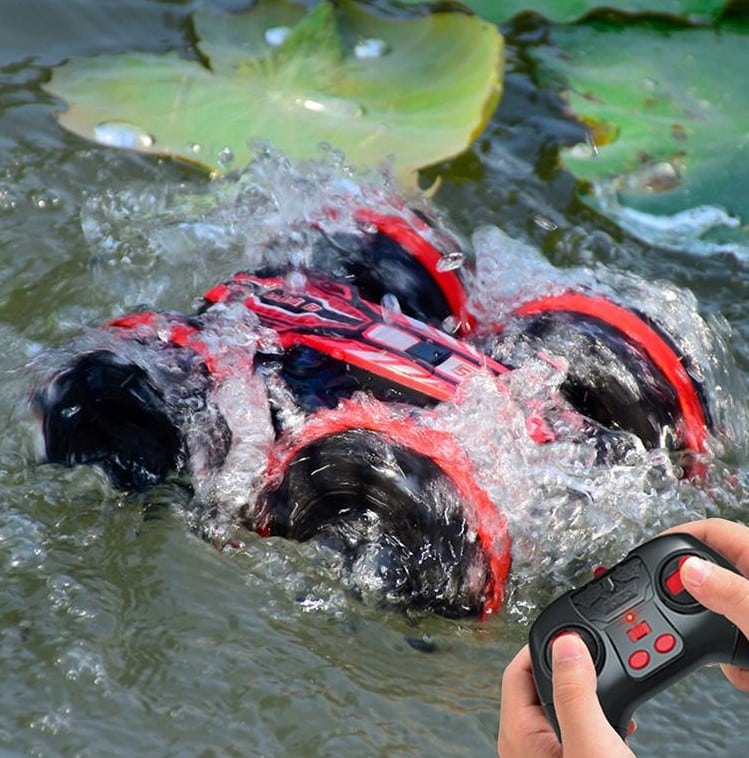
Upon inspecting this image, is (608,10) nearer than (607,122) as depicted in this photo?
No

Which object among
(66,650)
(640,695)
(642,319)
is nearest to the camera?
(640,695)

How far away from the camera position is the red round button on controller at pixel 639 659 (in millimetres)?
945

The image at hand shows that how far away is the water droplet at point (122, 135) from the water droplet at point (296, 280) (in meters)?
0.70

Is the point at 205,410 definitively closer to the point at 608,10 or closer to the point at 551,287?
the point at 551,287

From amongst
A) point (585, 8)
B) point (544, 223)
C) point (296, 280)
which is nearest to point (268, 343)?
point (296, 280)

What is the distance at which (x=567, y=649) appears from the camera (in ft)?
2.98

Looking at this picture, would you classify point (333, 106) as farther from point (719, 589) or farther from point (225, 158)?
point (719, 589)

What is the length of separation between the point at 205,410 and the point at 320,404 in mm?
144

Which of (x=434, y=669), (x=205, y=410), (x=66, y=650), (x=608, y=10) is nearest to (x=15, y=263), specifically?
(x=205, y=410)

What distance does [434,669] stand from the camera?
4.66 feet

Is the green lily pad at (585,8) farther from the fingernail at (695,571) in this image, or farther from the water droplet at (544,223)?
the fingernail at (695,571)

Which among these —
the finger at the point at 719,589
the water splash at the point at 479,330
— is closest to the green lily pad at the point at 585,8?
the water splash at the point at 479,330

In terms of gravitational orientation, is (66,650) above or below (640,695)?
below

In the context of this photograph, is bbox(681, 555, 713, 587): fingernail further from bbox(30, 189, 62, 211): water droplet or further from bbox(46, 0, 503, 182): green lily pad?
bbox(30, 189, 62, 211): water droplet
